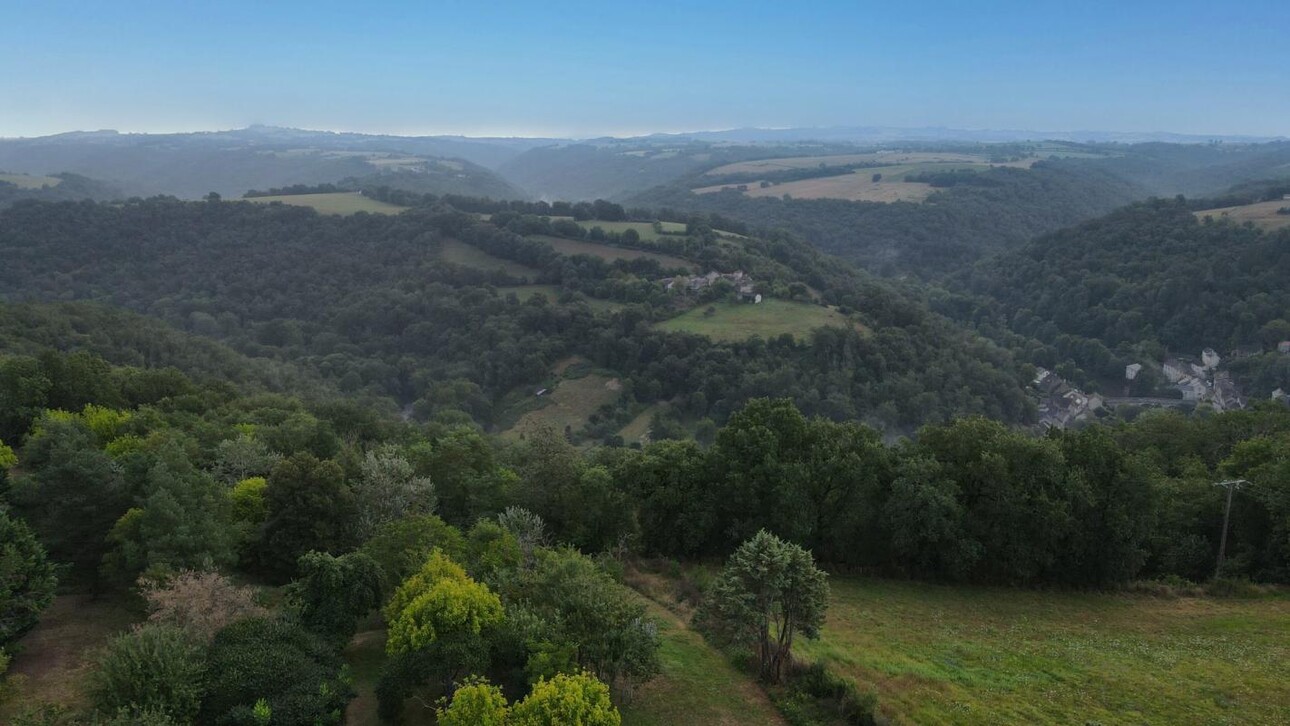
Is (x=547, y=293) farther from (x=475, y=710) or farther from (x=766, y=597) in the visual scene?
(x=475, y=710)

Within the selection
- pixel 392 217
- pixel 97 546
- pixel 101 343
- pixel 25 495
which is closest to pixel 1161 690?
pixel 97 546

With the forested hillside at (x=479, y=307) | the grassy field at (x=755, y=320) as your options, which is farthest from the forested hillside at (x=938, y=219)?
the grassy field at (x=755, y=320)

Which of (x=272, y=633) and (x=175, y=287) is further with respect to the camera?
(x=175, y=287)

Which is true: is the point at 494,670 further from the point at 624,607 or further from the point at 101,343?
the point at 101,343

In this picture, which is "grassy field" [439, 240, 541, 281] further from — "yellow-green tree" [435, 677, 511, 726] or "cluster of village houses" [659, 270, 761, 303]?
"yellow-green tree" [435, 677, 511, 726]

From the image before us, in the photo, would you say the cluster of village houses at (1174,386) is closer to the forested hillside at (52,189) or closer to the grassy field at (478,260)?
the grassy field at (478,260)

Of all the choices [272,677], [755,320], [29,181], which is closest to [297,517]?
[272,677]
